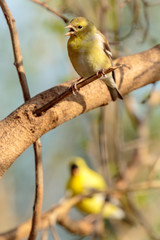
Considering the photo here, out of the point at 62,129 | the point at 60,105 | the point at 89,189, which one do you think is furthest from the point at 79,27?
the point at 62,129

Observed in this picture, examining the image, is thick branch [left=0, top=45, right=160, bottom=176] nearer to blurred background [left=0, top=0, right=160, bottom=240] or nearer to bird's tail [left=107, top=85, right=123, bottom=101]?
bird's tail [left=107, top=85, right=123, bottom=101]

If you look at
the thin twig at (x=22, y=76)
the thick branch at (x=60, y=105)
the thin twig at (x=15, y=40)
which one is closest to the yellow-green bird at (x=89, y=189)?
the thin twig at (x=22, y=76)

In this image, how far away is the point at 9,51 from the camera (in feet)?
20.9

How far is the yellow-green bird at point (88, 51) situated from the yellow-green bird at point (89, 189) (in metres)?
2.68

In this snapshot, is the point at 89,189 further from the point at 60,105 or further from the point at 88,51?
the point at 60,105

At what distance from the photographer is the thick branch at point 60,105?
167 centimetres

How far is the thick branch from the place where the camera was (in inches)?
65.7

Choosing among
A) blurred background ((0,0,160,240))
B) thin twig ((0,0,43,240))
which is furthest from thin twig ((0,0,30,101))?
blurred background ((0,0,160,240))

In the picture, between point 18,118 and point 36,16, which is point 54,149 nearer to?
point 36,16

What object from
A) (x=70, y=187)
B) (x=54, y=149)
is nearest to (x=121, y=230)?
(x=70, y=187)

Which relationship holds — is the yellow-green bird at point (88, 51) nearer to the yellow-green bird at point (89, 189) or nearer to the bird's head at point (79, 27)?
the bird's head at point (79, 27)

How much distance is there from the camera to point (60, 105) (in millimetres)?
1856

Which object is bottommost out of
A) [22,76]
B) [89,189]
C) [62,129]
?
[22,76]

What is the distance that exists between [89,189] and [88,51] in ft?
9.74
